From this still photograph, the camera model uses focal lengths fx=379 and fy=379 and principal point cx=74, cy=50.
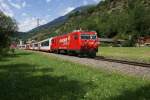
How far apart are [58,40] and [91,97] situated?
155 ft

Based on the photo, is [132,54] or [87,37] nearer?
[87,37]

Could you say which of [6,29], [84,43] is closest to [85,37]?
[84,43]

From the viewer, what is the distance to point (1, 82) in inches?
637

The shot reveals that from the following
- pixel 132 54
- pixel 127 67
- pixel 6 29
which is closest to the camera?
A: pixel 127 67

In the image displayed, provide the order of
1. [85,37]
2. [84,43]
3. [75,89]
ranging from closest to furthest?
[75,89] → [84,43] → [85,37]

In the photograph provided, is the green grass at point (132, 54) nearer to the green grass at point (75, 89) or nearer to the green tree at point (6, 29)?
the green tree at point (6, 29)

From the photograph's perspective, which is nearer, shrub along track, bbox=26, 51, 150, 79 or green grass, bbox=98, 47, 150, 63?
shrub along track, bbox=26, 51, 150, 79

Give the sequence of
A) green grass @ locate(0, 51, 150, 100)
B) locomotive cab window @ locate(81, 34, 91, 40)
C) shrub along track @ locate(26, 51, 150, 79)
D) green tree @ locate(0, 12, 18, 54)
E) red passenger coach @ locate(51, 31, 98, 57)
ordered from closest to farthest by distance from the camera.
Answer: green grass @ locate(0, 51, 150, 100)
shrub along track @ locate(26, 51, 150, 79)
red passenger coach @ locate(51, 31, 98, 57)
locomotive cab window @ locate(81, 34, 91, 40)
green tree @ locate(0, 12, 18, 54)

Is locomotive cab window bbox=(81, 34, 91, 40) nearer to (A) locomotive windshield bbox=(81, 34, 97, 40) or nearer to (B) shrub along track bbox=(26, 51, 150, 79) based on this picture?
(A) locomotive windshield bbox=(81, 34, 97, 40)

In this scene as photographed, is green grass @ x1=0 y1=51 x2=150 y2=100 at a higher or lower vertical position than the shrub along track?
higher

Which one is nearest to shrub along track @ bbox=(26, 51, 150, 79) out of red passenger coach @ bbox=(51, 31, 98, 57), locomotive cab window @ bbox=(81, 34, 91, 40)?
red passenger coach @ bbox=(51, 31, 98, 57)

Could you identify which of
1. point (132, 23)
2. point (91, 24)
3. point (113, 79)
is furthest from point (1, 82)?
point (91, 24)

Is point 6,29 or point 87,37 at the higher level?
point 6,29

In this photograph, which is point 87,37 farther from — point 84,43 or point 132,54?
point 132,54
